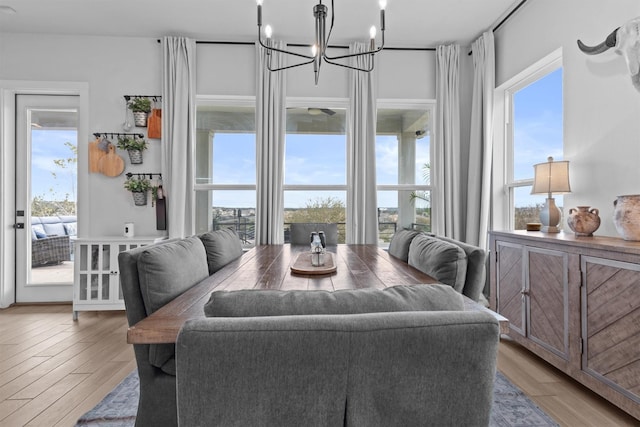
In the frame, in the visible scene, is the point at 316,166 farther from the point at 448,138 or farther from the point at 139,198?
the point at 139,198

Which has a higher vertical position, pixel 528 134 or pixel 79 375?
pixel 528 134

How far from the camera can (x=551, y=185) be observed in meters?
2.34

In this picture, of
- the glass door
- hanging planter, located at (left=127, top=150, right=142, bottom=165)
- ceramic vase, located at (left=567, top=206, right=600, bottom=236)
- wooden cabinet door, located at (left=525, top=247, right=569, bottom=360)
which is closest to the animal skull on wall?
ceramic vase, located at (left=567, top=206, right=600, bottom=236)

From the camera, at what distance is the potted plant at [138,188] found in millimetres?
3479

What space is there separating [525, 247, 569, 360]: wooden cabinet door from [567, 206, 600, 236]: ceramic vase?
0.23m

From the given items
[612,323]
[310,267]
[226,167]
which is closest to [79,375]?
[310,267]

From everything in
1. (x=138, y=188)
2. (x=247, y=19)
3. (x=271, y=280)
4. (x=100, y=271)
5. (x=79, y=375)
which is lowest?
(x=79, y=375)

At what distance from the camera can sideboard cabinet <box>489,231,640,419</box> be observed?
5.23 ft

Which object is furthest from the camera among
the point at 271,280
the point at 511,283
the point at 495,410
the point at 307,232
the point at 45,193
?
the point at 45,193

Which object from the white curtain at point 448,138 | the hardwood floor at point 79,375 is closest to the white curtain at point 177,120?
the hardwood floor at point 79,375

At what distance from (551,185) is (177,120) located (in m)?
3.44

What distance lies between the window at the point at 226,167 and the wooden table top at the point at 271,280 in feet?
4.90

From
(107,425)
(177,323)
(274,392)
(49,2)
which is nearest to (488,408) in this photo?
(274,392)

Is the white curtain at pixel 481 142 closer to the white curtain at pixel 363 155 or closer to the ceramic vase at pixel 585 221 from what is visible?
the white curtain at pixel 363 155
